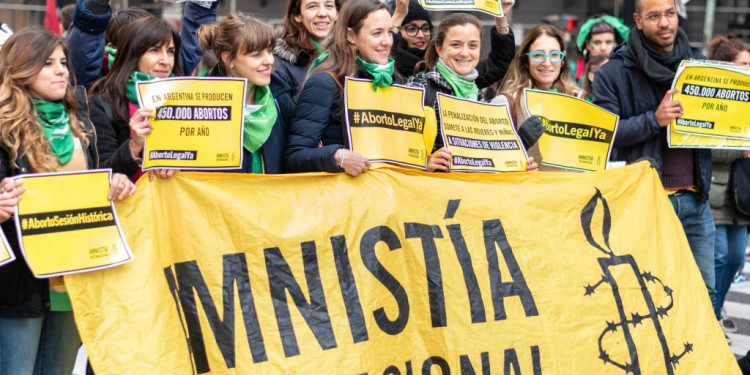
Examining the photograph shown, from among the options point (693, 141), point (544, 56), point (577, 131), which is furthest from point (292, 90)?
point (693, 141)

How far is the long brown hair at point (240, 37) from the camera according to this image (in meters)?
4.48

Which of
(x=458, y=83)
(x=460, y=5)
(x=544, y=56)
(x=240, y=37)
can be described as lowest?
(x=458, y=83)

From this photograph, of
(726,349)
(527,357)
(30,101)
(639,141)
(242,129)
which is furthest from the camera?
(639,141)

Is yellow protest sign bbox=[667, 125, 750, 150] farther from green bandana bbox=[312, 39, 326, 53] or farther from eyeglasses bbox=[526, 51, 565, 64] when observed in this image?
green bandana bbox=[312, 39, 326, 53]

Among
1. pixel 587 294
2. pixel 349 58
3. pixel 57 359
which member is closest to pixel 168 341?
pixel 57 359

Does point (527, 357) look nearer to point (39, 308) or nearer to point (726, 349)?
point (726, 349)

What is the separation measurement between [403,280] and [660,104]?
203 centimetres

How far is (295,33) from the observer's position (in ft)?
17.9

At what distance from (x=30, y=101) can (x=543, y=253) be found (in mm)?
2346

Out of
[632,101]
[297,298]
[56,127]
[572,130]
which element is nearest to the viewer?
[56,127]

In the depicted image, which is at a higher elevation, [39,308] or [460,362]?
[39,308]

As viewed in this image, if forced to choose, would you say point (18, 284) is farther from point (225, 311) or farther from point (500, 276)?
point (500, 276)

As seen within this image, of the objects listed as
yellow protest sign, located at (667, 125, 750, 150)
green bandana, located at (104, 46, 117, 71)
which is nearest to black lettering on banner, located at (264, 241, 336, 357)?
green bandana, located at (104, 46, 117, 71)

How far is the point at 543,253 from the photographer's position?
4742mm
